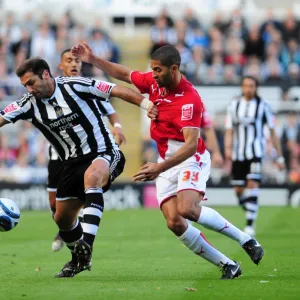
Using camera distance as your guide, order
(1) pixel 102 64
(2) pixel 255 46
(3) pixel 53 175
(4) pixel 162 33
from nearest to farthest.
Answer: (1) pixel 102 64 < (3) pixel 53 175 < (2) pixel 255 46 < (4) pixel 162 33

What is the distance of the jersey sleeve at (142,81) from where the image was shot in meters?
9.69

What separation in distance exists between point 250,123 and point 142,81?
6432 millimetres

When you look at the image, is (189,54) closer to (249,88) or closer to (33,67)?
(249,88)

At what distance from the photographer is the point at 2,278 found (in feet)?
31.2

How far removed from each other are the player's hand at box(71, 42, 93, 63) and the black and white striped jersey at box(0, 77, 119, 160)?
0.82 ft

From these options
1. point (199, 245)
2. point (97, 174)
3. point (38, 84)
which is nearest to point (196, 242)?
point (199, 245)

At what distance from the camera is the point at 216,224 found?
30.4ft

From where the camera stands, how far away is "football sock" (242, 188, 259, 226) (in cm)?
1505

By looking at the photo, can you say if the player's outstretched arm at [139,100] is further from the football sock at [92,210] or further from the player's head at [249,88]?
the player's head at [249,88]

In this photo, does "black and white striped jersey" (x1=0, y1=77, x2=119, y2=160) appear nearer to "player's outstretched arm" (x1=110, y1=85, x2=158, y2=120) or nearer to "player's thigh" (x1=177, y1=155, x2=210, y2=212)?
"player's outstretched arm" (x1=110, y1=85, x2=158, y2=120)

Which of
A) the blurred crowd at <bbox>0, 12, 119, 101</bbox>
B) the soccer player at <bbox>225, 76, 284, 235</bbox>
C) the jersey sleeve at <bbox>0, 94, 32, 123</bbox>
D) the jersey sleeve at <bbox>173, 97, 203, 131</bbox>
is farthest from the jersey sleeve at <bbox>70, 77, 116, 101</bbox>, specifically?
the blurred crowd at <bbox>0, 12, 119, 101</bbox>

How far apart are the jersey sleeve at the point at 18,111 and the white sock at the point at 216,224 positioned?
204 cm

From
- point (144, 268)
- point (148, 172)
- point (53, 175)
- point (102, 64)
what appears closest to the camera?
point (148, 172)

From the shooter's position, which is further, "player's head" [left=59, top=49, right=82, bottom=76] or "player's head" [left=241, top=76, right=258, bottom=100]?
"player's head" [left=241, top=76, right=258, bottom=100]
